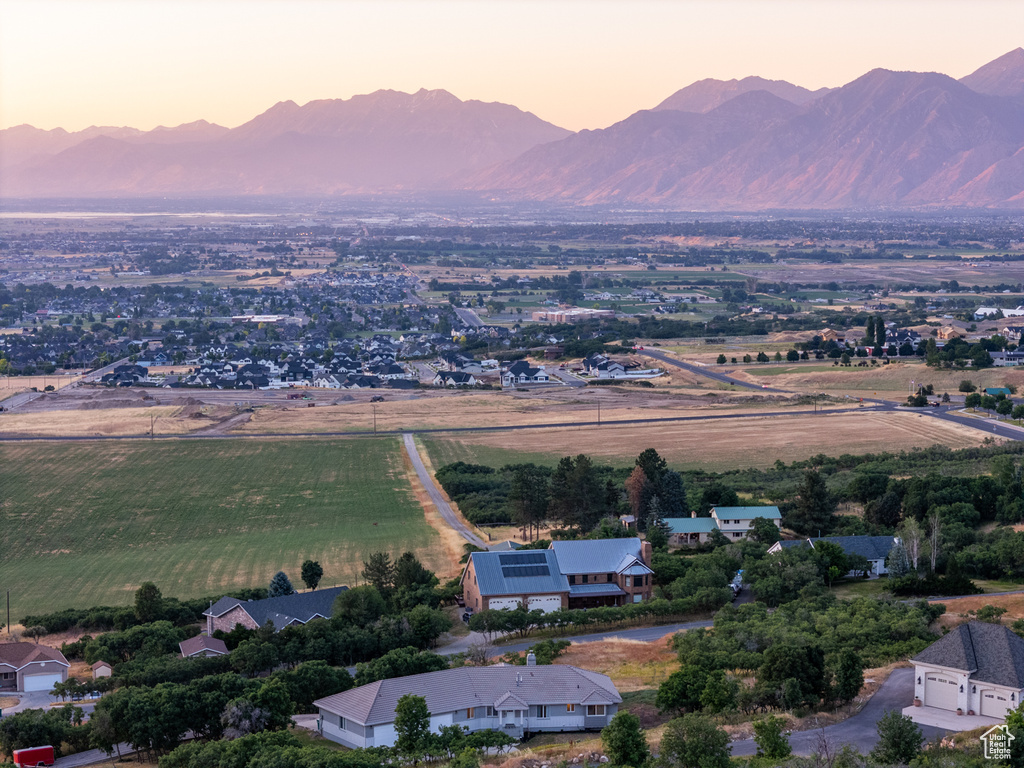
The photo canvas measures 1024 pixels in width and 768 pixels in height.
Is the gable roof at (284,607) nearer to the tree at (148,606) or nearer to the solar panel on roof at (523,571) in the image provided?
the tree at (148,606)

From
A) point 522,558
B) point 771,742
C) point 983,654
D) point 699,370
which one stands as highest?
point 983,654

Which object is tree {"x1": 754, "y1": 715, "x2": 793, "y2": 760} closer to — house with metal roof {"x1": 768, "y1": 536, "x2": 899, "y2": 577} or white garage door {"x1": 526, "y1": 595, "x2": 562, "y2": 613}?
white garage door {"x1": 526, "y1": 595, "x2": 562, "y2": 613}

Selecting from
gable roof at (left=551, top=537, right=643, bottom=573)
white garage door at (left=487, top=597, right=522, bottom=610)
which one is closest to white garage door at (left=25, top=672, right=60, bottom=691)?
white garage door at (left=487, top=597, right=522, bottom=610)

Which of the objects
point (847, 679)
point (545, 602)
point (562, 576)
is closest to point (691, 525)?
point (562, 576)

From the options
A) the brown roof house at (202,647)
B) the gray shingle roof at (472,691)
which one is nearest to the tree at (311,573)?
the brown roof house at (202,647)

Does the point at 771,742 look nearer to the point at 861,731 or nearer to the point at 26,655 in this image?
the point at 861,731

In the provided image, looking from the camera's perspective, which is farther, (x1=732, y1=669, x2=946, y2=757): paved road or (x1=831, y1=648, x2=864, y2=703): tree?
(x1=831, y1=648, x2=864, y2=703): tree
